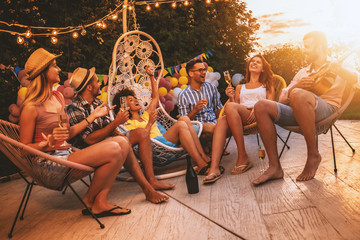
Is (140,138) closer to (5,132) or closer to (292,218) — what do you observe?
(5,132)

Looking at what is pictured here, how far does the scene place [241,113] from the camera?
3.24m

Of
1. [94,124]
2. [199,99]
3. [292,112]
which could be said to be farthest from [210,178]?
[199,99]

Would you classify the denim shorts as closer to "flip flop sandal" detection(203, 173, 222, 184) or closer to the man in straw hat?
"flip flop sandal" detection(203, 173, 222, 184)

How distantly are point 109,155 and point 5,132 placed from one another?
81cm

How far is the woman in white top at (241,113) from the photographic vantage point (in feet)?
10.1

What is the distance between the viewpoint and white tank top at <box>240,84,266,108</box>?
3.61m

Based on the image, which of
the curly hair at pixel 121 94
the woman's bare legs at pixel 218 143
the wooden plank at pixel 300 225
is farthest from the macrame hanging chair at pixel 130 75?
the wooden plank at pixel 300 225

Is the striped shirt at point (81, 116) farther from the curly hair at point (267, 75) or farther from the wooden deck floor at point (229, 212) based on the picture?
the curly hair at point (267, 75)

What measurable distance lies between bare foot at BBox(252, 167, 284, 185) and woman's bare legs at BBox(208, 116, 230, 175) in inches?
19.0

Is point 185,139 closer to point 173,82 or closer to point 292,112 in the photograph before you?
point 292,112

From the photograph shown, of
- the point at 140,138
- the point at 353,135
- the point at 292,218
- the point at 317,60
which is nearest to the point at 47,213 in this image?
the point at 140,138

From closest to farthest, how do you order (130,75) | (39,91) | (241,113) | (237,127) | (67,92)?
(39,91), (237,127), (241,113), (130,75), (67,92)

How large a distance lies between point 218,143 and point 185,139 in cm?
34

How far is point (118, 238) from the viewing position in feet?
6.25
